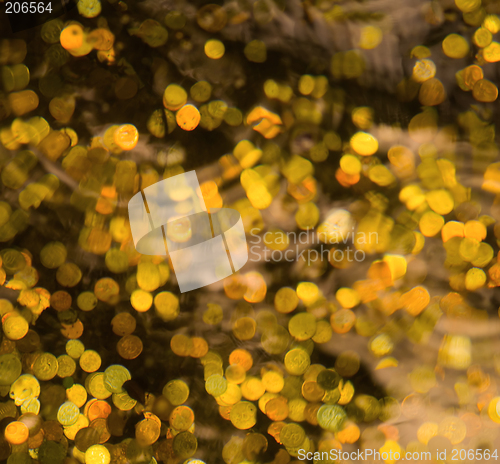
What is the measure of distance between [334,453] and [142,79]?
599mm

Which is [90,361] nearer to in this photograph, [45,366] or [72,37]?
[45,366]

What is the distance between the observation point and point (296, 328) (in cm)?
58

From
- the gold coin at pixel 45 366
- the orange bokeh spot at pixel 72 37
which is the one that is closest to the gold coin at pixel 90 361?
the gold coin at pixel 45 366

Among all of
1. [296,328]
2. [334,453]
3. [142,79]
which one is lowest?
[334,453]

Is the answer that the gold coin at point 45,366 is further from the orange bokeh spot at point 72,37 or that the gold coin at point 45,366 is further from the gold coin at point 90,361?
the orange bokeh spot at point 72,37

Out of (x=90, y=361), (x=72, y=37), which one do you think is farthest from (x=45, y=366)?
(x=72, y=37)

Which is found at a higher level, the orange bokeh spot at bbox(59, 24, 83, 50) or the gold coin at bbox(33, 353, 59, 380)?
the orange bokeh spot at bbox(59, 24, 83, 50)

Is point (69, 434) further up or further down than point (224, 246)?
further down

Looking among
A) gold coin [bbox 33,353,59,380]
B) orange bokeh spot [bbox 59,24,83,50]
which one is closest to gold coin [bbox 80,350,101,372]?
gold coin [bbox 33,353,59,380]

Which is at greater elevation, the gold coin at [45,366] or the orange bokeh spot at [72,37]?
the orange bokeh spot at [72,37]

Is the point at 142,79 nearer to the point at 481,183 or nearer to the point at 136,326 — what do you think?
the point at 136,326

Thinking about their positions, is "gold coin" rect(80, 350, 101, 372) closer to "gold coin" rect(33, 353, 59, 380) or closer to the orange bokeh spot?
"gold coin" rect(33, 353, 59, 380)

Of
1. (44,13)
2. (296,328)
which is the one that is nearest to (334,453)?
Result: (296,328)

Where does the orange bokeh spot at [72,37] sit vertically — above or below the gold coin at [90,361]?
above
